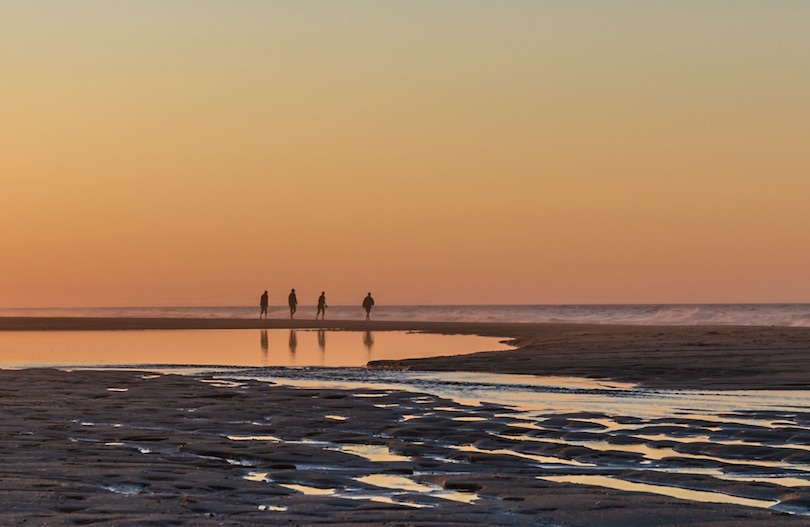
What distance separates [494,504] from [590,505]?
754 millimetres

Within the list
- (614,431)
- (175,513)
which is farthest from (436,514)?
(614,431)

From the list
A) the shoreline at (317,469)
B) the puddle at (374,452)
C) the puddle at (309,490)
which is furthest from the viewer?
the puddle at (374,452)

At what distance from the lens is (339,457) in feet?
39.5

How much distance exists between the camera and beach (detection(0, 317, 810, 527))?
28.7 feet

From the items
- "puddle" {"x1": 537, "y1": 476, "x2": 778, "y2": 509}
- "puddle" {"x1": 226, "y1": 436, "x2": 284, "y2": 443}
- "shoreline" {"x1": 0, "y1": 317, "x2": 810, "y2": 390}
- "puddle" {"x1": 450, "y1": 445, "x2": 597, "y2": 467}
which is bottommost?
"puddle" {"x1": 537, "y1": 476, "x2": 778, "y2": 509}

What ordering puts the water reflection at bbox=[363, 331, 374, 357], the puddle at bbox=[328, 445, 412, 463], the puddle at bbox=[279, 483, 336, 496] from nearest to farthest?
the puddle at bbox=[279, 483, 336, 496] → the puddle at bbox=[328, 445, 412, 463] → the water reflection at bbox=[363, 331, 374, 357]

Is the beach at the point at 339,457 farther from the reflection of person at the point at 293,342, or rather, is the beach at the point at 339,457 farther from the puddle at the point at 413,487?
the reflection of person at the point at 293,342

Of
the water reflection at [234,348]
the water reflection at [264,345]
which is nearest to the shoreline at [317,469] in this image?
the water reflection at [234,348]

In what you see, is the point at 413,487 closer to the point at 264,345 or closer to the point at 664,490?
the point at 664,490

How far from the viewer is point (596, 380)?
23.0m

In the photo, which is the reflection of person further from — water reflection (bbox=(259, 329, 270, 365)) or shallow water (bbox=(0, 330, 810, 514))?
shallow water (bbox=(0, 330, 810, 514))

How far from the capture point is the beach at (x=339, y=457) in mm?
8758

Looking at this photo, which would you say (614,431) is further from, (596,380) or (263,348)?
(263,348)

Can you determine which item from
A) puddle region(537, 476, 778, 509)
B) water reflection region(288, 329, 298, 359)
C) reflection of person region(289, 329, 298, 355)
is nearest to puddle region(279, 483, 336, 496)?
puddle region(537, 476, 778, 509)
